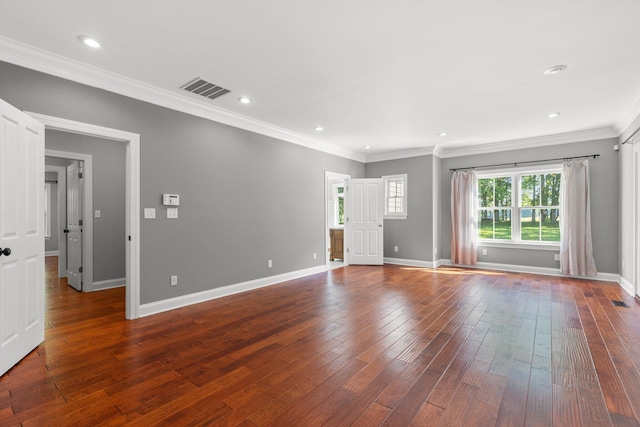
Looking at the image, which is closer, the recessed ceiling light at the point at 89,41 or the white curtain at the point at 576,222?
the recessed ceiling light at the point at 89,41

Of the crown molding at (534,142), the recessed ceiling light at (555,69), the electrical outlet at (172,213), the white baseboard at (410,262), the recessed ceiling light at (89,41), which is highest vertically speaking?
the recessed ceiling light at (89,41)

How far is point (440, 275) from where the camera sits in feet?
19.3

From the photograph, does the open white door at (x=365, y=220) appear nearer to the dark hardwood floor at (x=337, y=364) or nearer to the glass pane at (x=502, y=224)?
the glass pane at (x=502, y=224)

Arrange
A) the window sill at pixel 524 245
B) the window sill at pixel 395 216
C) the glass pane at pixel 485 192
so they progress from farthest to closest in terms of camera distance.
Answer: the window sill at pixel 395 216, the glass pane at pixel 485 192, the window sill at pixel 524 245

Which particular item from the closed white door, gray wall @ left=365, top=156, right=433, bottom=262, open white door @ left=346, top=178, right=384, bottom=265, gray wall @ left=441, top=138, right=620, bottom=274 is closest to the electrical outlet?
the closed white door

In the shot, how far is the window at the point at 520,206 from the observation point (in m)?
5.97

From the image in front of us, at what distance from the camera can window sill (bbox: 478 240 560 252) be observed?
5.91 metres

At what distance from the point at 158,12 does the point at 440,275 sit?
5.79 m

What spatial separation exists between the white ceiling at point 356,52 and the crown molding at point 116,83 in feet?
0.05

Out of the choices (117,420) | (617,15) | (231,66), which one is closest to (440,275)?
(617,15)

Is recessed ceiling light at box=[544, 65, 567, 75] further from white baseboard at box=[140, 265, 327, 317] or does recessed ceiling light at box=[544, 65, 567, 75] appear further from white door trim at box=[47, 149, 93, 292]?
white door trim at box=[47, 149, 93, 292]

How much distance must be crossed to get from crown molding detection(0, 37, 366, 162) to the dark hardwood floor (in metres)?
2.59

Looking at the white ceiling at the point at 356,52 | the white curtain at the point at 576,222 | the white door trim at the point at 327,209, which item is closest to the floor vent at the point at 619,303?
the white curtain at the point at 576,222

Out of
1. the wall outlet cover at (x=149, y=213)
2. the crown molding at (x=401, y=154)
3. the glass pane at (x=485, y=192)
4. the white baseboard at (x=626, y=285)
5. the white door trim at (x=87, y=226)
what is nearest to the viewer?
the wall outlet cover at (x=149, y=213)
